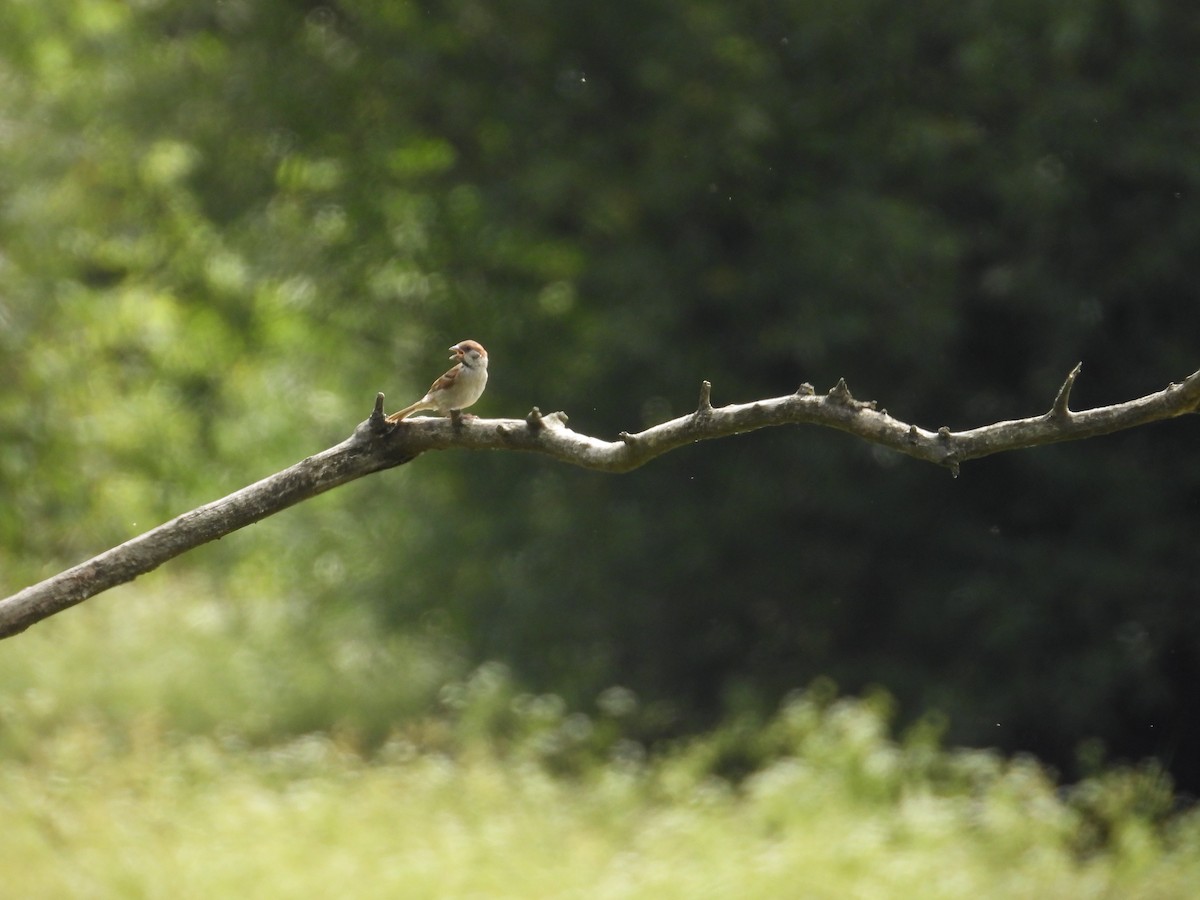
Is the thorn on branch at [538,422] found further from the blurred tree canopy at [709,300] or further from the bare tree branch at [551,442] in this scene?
the blurred tree canopy at [709,300]

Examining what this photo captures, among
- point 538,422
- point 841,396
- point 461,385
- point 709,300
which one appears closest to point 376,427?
point 538,422

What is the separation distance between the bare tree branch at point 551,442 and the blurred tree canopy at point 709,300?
5.60 meters

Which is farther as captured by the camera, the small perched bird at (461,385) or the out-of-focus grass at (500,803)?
the out-of-focus grass at (500,803)

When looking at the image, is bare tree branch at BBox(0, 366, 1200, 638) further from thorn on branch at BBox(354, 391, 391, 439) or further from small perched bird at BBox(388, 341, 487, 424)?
small perched bird at BBox(388, 341, 487, 424)

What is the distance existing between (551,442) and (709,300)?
6429 millimetres

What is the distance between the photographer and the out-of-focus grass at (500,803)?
21.4 feet

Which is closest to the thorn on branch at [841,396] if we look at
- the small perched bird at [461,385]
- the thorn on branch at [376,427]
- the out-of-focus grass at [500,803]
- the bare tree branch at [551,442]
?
the bare tree branch at [551,442]

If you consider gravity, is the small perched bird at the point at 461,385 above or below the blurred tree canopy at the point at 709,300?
below

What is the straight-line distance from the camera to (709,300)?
898 centimetres

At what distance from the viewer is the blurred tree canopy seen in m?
8.16

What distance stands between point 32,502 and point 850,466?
16.1 feet

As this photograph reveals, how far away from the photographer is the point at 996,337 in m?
8.80

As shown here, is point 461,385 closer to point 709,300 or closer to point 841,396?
point 841,396

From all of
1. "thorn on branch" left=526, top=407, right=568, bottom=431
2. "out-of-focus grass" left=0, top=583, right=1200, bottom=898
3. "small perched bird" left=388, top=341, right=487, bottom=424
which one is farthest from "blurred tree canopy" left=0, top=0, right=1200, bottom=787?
"thorn on branch" left=526, top=407, right=568, bottom=431
